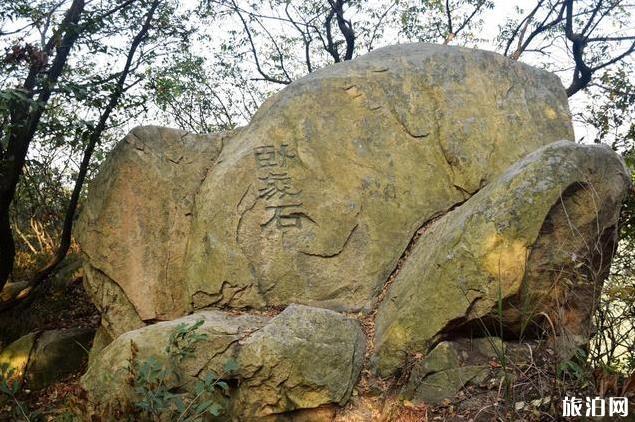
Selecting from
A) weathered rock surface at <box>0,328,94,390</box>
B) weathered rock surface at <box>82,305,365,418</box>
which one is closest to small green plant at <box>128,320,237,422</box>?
weathered rock surface at <box>82,305,365,418</box>

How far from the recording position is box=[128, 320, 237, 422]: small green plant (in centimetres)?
428

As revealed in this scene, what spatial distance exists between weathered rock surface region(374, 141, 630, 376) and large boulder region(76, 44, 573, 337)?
1294 mm

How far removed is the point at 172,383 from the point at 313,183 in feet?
8.96

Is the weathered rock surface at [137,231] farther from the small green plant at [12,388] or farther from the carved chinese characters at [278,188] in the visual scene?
the small green plant at [12,388]

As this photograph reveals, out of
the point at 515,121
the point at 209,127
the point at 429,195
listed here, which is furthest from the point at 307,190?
the point at 209,127

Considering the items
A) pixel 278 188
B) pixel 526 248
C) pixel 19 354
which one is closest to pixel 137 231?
pixel 278 188

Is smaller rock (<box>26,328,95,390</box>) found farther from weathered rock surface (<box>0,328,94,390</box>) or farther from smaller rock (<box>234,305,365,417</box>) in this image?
smaller rock (<box>234,305,365,417</box>)

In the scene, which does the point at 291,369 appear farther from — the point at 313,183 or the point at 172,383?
the point at 313,183

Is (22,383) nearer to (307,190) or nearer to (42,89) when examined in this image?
(42,89)

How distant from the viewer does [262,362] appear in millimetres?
4750

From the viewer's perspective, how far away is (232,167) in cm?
659

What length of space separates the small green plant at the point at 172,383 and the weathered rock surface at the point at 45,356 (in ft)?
11.8

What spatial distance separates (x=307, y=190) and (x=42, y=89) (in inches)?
128

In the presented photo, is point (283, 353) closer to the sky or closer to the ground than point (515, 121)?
closer to the ground
